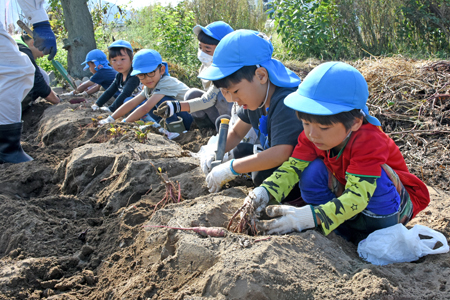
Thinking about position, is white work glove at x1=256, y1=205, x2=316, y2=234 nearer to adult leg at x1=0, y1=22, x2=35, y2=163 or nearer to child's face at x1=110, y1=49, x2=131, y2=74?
adult leg at x1=0, y1=22, x2=35, y2=163

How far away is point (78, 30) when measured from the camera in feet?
26.5

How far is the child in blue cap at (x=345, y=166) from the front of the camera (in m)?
1.57

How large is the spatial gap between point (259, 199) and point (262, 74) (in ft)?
2.36

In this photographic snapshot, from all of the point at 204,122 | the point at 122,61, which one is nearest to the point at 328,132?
the point at 204,122

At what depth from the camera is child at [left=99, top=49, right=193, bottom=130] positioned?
402 cm

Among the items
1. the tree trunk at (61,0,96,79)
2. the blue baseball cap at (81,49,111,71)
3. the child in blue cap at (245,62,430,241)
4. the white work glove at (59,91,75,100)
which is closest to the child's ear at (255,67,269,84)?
the child in blue cap at (245,62,430,241)

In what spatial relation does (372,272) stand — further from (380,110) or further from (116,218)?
(380,110)

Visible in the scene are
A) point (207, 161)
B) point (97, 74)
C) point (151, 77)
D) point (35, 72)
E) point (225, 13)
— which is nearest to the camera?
point (207, 161)

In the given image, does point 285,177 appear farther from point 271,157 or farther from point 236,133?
point 236,133

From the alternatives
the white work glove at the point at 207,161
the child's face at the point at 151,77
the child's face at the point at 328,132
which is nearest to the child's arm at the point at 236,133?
the white work glove at the point at 207,161

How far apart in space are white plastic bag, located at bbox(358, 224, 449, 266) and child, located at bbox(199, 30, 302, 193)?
64cm

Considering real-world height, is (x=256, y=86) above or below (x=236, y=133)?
above

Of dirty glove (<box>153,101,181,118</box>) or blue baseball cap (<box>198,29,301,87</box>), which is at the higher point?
blue baseball cap (<box>198,29,301,87</box>)

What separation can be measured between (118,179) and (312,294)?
5.69 ft
